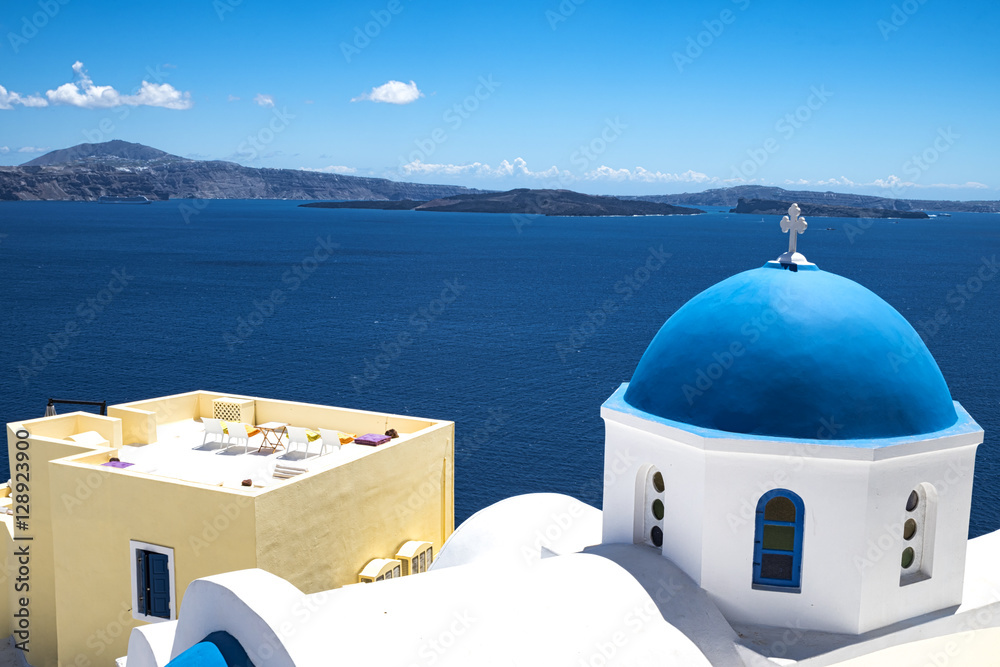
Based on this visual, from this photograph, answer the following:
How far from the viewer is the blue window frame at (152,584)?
54.5 ft

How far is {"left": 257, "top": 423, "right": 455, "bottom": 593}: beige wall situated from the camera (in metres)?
15.8

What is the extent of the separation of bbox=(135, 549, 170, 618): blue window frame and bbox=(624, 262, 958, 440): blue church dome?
10865 millimetres

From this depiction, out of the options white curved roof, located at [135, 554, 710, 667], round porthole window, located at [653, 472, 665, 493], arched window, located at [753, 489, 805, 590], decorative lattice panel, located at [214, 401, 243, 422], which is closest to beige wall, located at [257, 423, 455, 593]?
decorative lattice panel, located at [214, 401, 243, 422]

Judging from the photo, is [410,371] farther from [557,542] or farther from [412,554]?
[557,542]

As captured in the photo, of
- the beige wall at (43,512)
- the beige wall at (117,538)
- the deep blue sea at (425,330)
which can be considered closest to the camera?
the beige wall at (117,538)

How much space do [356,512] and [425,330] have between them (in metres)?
47.8

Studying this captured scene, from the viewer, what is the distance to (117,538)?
55.4 feet

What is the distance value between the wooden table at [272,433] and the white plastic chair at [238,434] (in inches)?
13.2

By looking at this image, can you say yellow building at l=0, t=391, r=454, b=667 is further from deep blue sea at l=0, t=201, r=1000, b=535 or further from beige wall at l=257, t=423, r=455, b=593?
deep blue sea at l=0, t=201, r=1000, b=535

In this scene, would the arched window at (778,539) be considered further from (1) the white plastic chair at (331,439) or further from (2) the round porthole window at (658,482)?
(1) the white plastic chair at (331,439)

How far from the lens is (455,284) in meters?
92.3

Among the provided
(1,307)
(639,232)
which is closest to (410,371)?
(1,307)

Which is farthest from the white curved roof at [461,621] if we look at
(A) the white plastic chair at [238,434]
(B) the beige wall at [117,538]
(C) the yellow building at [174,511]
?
(A) the white plastic chair at [238,434]

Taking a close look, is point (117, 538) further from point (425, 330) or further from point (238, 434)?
point (425, 330)
